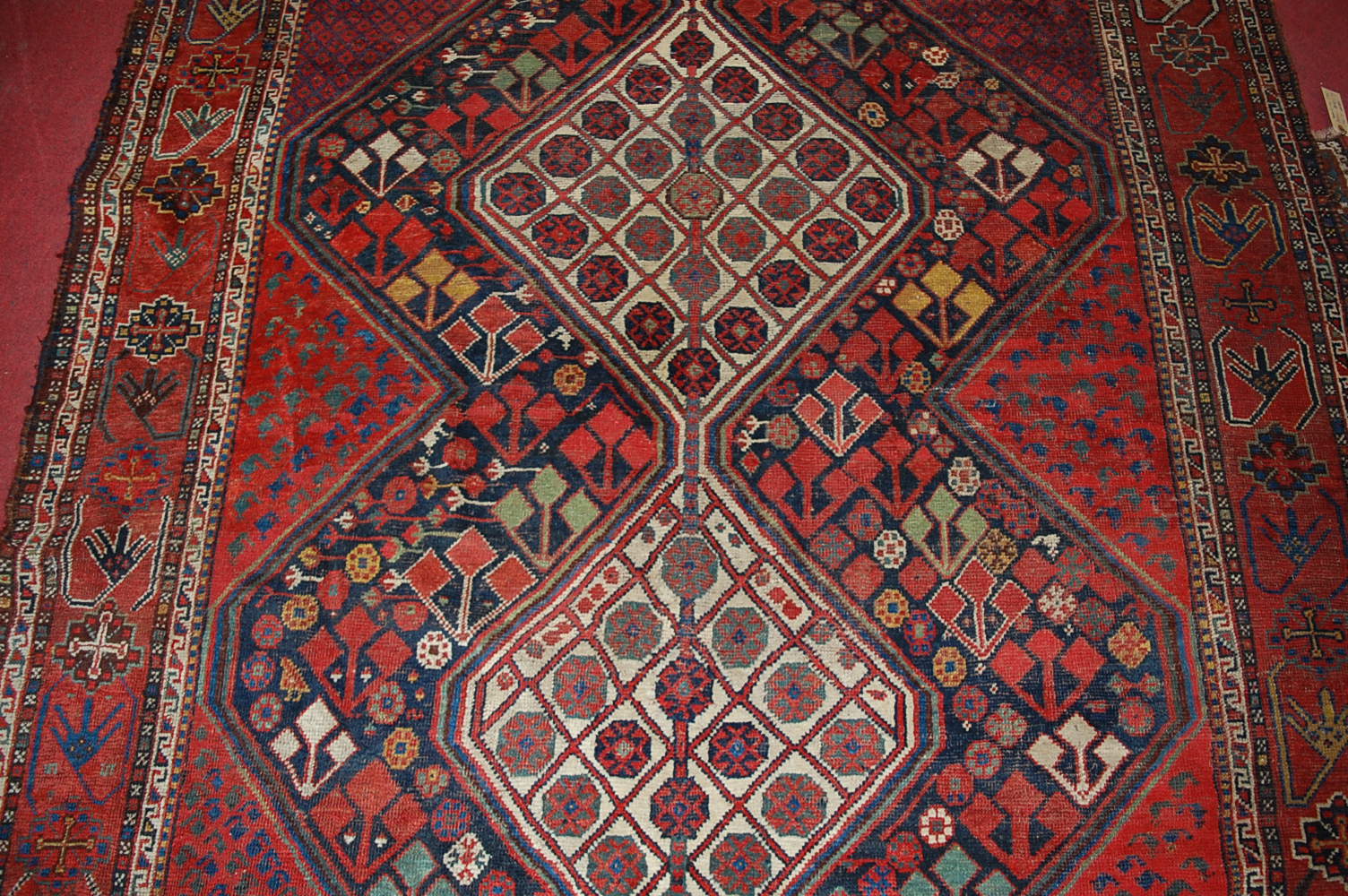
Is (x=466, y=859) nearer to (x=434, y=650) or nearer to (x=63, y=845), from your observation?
(x=434, y=650)

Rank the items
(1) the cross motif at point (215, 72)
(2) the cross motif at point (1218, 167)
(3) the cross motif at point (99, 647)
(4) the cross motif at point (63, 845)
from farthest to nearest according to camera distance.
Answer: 1. (1) the cross motif at point (215, 72)
2. (2) the cross motif at point (1218, 167)
3. (3) the cross motif at point (99, 647)
4. (4) the cross motif at point (63, 845)

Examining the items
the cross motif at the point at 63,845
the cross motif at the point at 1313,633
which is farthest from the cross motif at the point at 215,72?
the cross motif at the point at 1313,633

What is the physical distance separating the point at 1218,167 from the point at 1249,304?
0.41 m

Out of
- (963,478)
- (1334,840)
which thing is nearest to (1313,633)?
(1334,840)

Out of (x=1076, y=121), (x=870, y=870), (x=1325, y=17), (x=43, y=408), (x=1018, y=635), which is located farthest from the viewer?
(x=1325, y=17)

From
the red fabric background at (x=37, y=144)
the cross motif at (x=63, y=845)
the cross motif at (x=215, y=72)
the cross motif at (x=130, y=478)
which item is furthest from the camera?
the cross motif at (x=215, y=72)

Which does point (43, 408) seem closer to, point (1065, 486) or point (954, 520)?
point (954, 520)

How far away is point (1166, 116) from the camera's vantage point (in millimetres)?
2684

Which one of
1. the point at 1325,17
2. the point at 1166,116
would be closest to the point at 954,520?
the point at 1166,116

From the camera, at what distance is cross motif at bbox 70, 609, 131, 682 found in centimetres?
214

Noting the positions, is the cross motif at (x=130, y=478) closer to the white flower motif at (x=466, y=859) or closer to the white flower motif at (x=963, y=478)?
the white flower motif at (x=466, y=859)

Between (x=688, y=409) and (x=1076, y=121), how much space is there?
1318mm

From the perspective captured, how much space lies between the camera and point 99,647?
2.15 m

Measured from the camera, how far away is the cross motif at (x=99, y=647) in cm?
214
